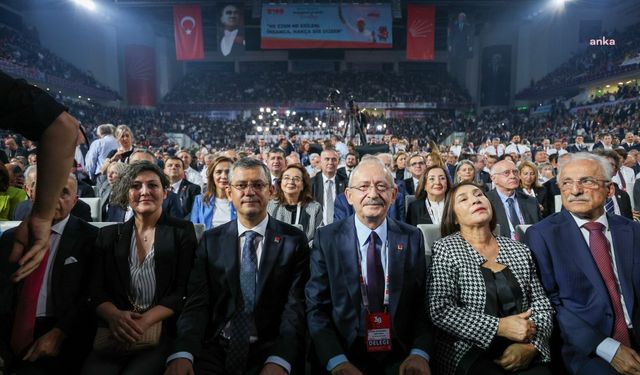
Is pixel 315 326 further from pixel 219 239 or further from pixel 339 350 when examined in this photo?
pixel 219 239

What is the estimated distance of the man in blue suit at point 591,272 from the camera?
199 cm

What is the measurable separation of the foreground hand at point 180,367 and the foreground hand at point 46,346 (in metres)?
0.55

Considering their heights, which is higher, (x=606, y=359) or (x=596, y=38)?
(x=596, y=38)

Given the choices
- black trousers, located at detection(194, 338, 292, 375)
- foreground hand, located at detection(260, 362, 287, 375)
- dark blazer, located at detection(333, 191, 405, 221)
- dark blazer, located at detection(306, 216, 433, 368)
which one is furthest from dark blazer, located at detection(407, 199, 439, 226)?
foreground hand, located at detection(260, 362, 287, 375)

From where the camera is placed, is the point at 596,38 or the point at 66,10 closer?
the point at 66,10

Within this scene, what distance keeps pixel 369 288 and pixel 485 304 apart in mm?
564

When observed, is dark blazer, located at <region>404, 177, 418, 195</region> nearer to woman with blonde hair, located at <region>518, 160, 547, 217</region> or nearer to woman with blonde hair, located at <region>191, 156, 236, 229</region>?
woman with blonde hair, located at <region>518, 160, 547, 217</region>

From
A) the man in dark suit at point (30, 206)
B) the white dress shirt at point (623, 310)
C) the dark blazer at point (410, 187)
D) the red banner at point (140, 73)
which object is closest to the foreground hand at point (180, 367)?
the man in dark suit at point (30, 206)

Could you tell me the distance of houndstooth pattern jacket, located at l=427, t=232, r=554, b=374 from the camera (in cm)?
197

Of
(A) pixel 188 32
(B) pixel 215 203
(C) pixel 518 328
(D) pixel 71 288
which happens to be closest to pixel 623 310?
(C) pixel 518 328

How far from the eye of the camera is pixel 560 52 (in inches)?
931

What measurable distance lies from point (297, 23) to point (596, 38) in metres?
17.2

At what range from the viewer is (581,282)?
2.10 meters

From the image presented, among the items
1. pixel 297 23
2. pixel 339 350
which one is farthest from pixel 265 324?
pixel 297 23
